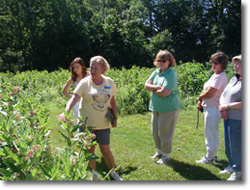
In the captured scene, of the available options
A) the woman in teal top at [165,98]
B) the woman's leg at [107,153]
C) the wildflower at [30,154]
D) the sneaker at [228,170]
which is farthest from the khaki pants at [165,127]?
the wildflower at [30,154]

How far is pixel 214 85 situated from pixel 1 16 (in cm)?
2767

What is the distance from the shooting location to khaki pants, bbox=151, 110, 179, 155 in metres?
3.81

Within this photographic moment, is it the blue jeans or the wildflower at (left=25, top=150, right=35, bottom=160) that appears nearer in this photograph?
the wildflower at (left=25, top=150, right=35, bottom=160)

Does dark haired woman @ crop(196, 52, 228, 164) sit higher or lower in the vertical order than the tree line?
lower

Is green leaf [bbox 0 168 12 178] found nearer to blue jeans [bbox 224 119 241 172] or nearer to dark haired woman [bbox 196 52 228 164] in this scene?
blue jeans [bbox 224 119 241 172]

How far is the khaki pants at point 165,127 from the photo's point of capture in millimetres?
3809

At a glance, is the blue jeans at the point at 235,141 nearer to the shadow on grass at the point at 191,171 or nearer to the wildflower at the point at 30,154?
the shadow on grass at the point at 191,171

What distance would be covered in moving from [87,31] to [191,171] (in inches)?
1112

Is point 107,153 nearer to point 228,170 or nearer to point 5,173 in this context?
point 5,173

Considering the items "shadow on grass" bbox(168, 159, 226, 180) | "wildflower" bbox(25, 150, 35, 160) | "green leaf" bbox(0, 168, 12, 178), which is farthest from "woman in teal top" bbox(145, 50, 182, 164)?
"green leaf" bbox(0, 168, 12, 178)

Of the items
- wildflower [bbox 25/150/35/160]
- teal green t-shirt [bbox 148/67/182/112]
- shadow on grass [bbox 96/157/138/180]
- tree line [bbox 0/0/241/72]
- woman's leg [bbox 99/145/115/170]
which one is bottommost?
shadow on grass [bbox 96/157/138/180]

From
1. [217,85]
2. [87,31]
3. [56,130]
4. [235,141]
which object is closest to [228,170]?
[235,141]

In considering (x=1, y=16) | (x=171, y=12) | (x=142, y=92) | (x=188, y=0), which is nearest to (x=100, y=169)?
(x=142, y=92)

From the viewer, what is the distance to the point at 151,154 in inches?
178
